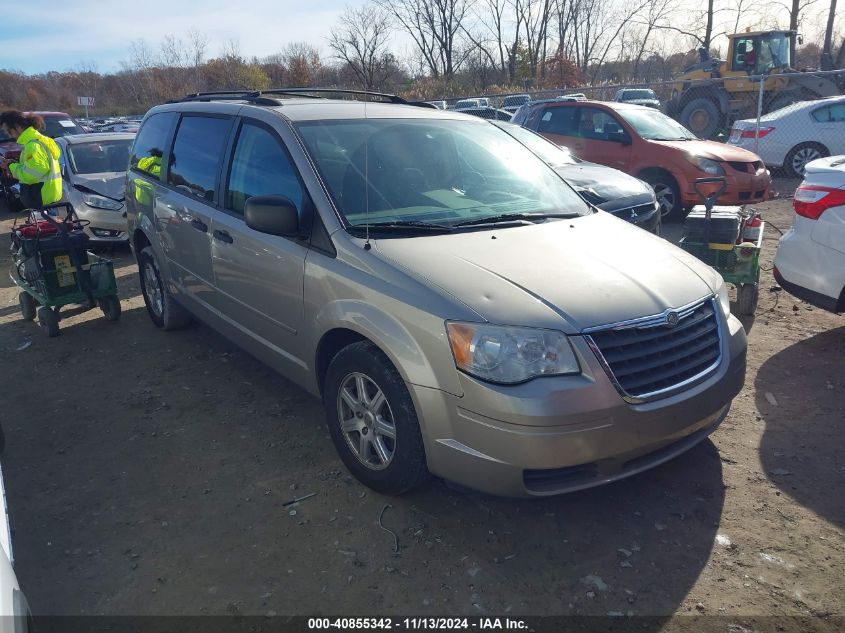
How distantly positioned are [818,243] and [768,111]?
14845 mm

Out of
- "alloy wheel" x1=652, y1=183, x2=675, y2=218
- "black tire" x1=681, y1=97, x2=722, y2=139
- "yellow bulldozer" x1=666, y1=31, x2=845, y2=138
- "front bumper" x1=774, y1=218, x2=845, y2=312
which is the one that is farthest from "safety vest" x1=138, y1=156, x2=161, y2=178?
"black tire" x1=681, y1=97, x2=722, y2=139

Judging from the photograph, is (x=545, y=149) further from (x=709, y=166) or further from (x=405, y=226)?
(x=405, y=226)

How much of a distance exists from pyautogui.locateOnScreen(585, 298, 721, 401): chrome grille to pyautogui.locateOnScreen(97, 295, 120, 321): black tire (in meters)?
5.05

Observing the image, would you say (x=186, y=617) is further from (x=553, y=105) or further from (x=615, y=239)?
(x=553, y=105)

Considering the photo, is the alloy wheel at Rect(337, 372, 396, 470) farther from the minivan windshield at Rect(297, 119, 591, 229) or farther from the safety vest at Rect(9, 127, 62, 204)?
the safety vest at Rect(9, 127, 62, 204)

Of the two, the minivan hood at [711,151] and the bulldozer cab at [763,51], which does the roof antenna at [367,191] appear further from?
the bulldozer cab at [763,51]

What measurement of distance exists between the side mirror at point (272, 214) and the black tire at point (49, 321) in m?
3.55

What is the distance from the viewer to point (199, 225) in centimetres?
437

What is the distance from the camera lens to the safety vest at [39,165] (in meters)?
7.77

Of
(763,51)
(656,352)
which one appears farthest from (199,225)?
(763,51)

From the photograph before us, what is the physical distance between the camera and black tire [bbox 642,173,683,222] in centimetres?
958

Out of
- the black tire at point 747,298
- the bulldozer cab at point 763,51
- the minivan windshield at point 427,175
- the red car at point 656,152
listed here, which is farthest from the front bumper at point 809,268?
the bulldozer cab at point 763,51

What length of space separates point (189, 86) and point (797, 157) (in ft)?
150

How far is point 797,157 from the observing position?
12758 millimetres
